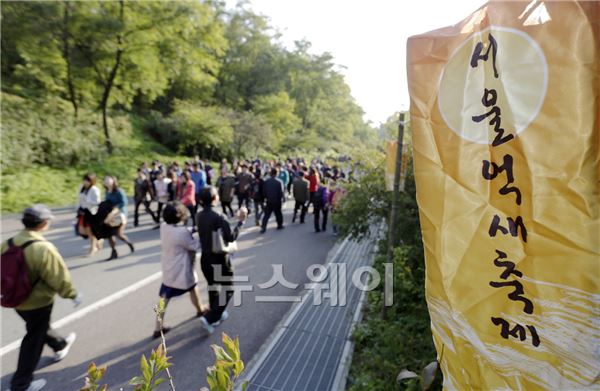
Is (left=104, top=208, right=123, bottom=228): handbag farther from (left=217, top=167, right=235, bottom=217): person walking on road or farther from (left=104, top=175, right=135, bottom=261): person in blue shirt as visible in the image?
(left=217, top=167, right=235, bottom=217): person walking on road

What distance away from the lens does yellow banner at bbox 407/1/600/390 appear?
42.3 inches

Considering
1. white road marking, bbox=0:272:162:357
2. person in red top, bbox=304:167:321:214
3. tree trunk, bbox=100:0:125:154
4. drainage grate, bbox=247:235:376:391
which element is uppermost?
tree trunk, bbox=100:0:125:154

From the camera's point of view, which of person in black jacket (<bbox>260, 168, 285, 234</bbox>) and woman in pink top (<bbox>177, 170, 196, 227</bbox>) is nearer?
woman in pink top (<bbox>177, 170, 196, 227</bbox>)

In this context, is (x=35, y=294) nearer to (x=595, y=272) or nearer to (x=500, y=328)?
(x=500, y=328)

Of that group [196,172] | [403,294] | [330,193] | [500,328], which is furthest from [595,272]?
[196,172]

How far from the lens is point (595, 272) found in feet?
3.46

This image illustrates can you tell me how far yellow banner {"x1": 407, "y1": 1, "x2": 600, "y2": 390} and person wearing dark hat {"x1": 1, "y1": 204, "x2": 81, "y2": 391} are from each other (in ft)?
10.5

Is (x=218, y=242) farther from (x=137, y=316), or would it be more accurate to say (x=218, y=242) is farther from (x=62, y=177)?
(x=62, y=177)

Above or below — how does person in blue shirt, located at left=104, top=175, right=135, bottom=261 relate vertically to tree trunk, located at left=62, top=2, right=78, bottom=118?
below

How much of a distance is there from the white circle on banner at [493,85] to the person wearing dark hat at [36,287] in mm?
3341

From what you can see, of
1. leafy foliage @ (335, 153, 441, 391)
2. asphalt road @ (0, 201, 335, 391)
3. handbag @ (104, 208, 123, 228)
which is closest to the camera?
leafy foliage @ (335, 153, 441, 391)

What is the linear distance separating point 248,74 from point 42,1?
18910 millimetres

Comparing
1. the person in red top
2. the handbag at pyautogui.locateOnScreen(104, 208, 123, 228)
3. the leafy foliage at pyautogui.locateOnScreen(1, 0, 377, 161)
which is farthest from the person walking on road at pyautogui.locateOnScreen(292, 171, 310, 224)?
the handbag at pyautogui.locateOnScreen(104, 208, 123, 228)

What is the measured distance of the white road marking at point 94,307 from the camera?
349cm
